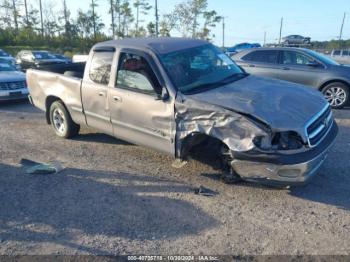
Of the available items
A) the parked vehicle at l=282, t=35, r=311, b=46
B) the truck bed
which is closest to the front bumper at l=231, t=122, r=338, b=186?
the truck bed

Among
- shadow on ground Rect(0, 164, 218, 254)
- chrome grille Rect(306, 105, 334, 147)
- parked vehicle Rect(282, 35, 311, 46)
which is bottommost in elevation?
shadow on ground Rect(0, 164, 218, 254)

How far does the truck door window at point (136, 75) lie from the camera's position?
4.48 meters

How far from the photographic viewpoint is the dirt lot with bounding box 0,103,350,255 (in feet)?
10.5

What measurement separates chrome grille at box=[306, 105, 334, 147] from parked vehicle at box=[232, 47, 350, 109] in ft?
15.5

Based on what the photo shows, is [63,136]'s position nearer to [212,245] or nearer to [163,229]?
[163,229]

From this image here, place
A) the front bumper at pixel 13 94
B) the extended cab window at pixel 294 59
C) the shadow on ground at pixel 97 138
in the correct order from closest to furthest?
the shadow on ground at pixel 97 138, the extended cab window at pixel 294 59, the front bumper at pixel 13 94

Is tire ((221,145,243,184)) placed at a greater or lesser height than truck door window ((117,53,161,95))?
lesser

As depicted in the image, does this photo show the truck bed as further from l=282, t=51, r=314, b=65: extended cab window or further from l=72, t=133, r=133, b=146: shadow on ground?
l=282, t=51, r=314, b=65: extended cab window

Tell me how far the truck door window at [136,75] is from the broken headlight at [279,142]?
1.55 meters

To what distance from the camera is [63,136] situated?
652 centimetres

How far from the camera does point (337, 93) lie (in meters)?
8.69

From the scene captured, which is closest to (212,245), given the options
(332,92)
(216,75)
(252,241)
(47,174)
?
(252,241)

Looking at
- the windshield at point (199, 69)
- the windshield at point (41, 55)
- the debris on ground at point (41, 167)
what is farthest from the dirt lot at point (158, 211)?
the windshield at point (41, 55)

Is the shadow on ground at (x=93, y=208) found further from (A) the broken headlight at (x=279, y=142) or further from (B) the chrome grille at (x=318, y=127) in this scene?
(B) the chrome grille at (x=318, y=127)
